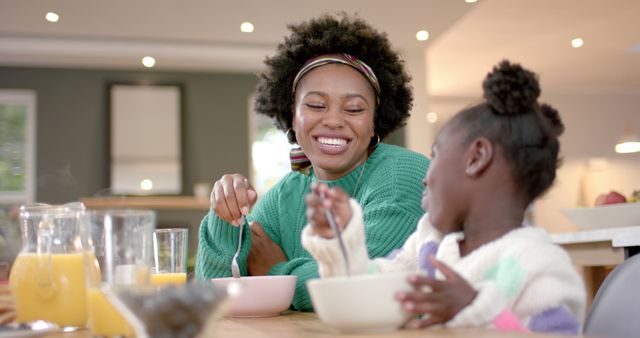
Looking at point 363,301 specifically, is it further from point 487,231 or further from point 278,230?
point 278,230

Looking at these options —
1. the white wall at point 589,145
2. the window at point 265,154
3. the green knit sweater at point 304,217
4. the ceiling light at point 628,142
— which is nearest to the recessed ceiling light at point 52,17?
the window at point 265,154

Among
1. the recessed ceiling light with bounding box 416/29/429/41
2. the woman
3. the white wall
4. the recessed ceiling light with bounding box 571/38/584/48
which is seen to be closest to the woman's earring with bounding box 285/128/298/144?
the woman

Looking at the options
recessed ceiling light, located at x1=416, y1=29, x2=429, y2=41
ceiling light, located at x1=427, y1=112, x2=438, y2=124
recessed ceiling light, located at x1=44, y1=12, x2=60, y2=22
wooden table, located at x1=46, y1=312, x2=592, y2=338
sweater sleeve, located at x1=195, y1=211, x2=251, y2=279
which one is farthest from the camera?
ceiling light, located at x1=427, y1=112, x2=438, y2=124

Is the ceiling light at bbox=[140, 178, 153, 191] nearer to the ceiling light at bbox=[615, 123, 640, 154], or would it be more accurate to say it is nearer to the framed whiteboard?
the framed whiteboard

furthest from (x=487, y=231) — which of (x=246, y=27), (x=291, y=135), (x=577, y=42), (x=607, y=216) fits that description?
(x=577, y=42)

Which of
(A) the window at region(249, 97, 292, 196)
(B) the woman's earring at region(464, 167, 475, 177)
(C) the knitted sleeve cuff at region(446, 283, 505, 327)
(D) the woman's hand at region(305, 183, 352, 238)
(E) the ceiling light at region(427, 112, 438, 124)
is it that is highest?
(E) the ceiling light at region(427, 112, 438, 124)

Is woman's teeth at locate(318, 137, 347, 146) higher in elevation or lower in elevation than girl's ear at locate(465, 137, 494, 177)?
higher

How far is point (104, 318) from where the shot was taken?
2.80ft

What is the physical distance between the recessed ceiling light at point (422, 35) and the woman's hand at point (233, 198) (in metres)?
5.39

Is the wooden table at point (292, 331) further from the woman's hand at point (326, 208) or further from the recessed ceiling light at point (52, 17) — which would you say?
the recessed ceiling light at point (52, 17)

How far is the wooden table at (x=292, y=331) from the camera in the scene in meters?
0.70

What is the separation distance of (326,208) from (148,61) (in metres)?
6.59

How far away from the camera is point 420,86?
7.25 metres

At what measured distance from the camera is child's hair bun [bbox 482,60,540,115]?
3.09 feet
